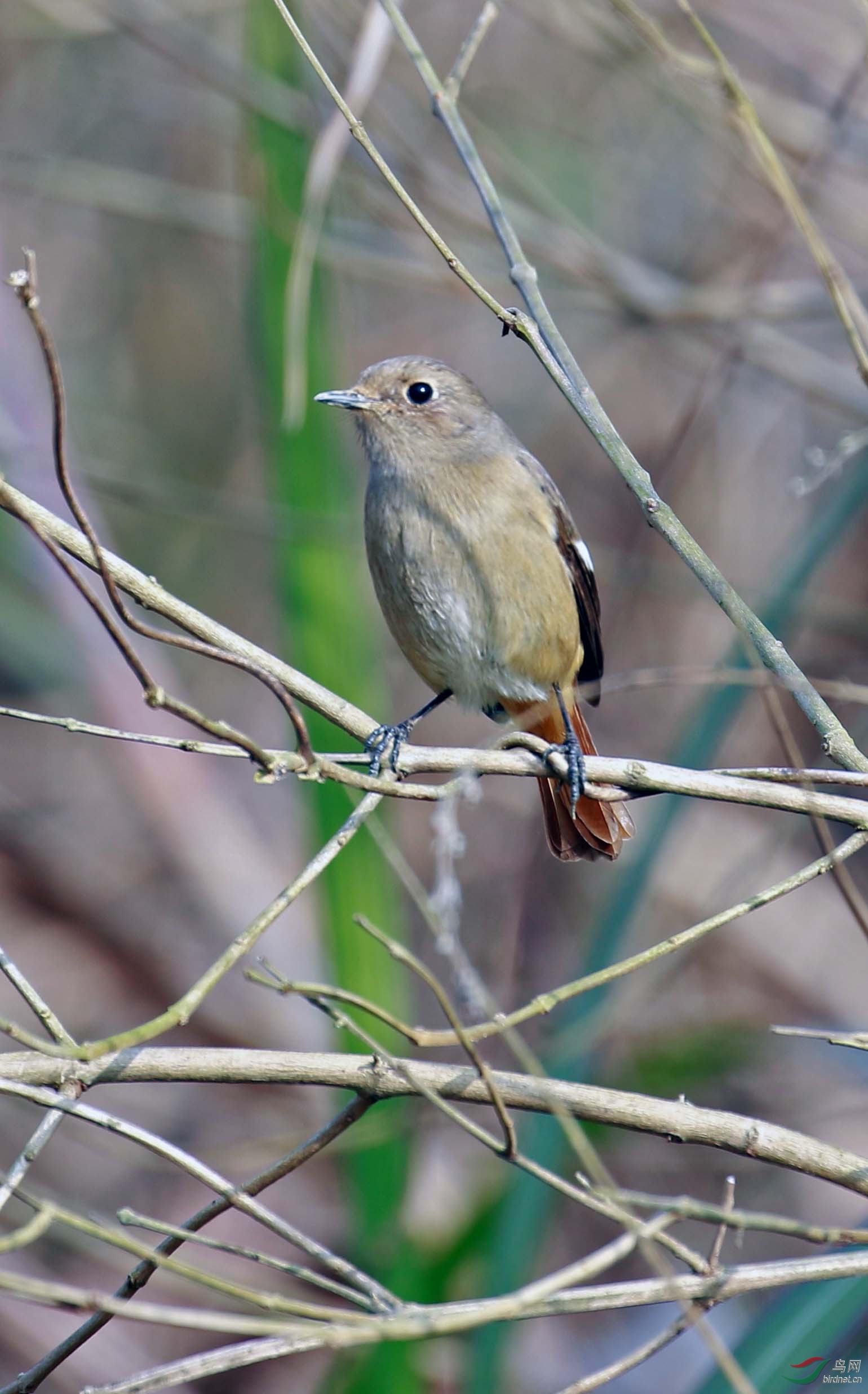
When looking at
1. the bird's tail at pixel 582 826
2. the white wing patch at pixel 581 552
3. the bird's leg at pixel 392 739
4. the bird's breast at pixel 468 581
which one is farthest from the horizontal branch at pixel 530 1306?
the white wing patch at pixel 581 552

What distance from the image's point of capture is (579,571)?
3.61 meters

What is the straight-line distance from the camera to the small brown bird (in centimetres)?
329

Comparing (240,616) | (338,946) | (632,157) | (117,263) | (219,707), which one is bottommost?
(338,946)

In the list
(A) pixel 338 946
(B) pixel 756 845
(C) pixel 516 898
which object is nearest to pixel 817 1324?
(A) pixel 338 946

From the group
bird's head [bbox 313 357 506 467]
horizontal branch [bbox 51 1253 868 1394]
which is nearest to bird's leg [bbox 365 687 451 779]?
bird's head [bbox 313 357 506 467]

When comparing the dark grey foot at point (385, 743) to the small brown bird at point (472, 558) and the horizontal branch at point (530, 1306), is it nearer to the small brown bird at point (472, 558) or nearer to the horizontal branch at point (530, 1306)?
the small brown bird at point (472, 558)

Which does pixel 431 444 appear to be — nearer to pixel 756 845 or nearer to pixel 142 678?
pixel 142 678

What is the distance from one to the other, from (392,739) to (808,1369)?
1.49 metres

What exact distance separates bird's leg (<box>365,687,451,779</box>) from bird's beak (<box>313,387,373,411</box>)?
802 millimetres

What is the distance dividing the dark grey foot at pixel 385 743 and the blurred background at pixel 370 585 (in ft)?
0.89

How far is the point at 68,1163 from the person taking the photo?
5.03m

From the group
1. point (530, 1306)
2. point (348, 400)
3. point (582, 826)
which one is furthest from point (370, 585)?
point (530, 1306)

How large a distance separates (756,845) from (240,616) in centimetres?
270

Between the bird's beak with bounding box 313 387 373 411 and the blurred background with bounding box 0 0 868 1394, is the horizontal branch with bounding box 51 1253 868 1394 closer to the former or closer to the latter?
the blurred background with bounding box 0 0 868 1394
